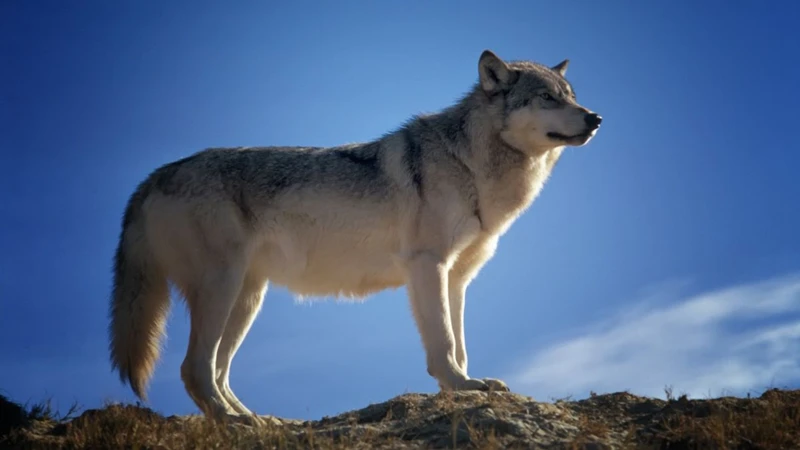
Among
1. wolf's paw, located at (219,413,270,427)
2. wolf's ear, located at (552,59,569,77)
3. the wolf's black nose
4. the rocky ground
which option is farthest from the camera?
wolf's ear, located at (552,59,569,77)


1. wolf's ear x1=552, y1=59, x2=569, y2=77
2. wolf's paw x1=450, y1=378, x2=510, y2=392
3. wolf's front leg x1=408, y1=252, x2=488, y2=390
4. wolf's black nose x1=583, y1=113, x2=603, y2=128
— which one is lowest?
wolf's paw x1=450, y1=378, x2=510, y2=392

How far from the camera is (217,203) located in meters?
7.47

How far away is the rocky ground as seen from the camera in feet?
17.5

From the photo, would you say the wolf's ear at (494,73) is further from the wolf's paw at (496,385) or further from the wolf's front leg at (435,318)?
the wolf's paw at (496,385)

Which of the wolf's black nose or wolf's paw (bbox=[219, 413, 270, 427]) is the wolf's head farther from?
wolf's paw (bbox=[219, 413, 270, 427])

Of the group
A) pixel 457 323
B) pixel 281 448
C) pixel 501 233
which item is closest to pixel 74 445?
pixel 281 448

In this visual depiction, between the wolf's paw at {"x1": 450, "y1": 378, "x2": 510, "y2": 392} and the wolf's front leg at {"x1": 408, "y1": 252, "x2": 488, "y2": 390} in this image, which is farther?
the wolf's front leg at {"x1": 408, "y1": 252, "x2": 488, "y2": 390}

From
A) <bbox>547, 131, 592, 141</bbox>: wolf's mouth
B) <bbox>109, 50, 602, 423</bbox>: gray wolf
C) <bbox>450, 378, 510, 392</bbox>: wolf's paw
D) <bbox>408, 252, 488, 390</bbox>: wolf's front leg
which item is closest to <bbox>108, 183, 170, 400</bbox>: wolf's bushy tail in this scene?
<bbox>109, 50, 602, 423</bbox>: gray wolf

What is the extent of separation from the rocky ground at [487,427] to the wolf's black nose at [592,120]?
2667 millimetres

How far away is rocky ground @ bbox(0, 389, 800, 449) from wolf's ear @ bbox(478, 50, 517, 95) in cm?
328

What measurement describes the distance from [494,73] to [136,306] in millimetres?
4445

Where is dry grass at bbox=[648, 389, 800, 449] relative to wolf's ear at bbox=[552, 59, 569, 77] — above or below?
below

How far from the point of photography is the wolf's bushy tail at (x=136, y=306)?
740 cm

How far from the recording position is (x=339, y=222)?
7645mm
